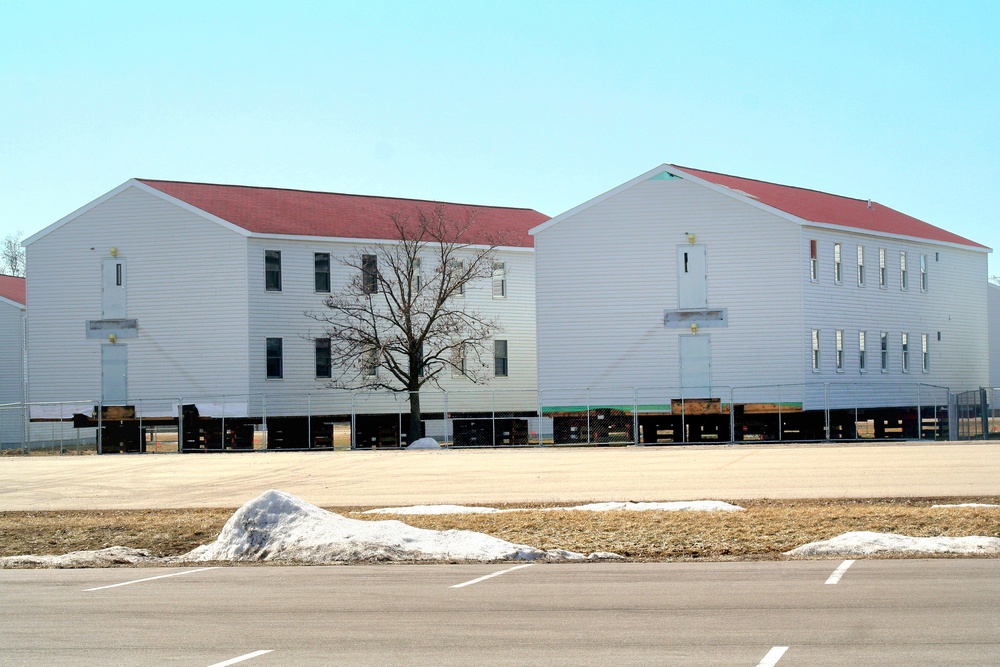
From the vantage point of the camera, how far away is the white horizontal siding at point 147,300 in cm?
4988

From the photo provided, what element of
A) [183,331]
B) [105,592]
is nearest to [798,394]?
[183,331]

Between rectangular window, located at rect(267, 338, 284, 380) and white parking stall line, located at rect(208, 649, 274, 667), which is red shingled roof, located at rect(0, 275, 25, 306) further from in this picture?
white parking stall line, located at rect(208, 649, 274, 667)

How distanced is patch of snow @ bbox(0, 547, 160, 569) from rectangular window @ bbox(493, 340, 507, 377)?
37438mm

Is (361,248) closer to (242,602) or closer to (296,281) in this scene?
(296,281)

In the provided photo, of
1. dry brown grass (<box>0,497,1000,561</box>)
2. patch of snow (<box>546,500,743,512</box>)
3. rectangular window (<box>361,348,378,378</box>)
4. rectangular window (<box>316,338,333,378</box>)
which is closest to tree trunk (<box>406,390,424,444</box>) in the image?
rectangular window (<box>361,348,378,378</box>)

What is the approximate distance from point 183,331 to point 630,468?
80.4 feet

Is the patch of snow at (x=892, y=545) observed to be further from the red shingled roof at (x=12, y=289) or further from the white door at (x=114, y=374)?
the red shingled roof at (x=12, y=289)

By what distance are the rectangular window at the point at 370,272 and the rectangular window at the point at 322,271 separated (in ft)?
4.69

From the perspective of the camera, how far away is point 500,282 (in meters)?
56.4

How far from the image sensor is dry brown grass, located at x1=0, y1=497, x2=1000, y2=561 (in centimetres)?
1750

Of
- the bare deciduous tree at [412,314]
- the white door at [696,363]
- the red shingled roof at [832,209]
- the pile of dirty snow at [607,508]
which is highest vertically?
the red shingled roof at [832,209]

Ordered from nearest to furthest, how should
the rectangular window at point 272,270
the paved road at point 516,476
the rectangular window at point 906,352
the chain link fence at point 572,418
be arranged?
the paved road at point 516,476, the chain link fence at point 572,418, the rectangular window at point 272,270, the rectangular window at point 906,352

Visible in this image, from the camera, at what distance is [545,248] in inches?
1892

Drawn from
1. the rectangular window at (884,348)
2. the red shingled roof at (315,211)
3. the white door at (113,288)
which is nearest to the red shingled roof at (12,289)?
the white door at (113,288)
